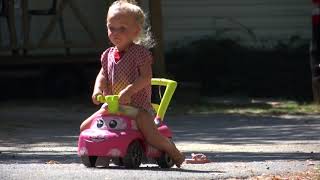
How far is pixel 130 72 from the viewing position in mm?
7535

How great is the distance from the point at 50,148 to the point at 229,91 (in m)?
8.04

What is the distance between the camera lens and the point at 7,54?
57.1 feet

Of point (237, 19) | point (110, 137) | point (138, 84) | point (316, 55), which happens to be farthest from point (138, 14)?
point (237, 19)

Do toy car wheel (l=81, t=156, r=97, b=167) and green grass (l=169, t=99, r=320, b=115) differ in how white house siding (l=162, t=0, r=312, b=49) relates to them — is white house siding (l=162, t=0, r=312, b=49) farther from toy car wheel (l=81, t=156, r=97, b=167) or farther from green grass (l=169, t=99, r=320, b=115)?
toy car wheel (l=81, t=156, r=97, b=167)

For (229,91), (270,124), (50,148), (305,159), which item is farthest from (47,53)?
(305,159)

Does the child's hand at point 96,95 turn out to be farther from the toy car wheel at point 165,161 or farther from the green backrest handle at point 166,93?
the toy car wheel at point 165,161

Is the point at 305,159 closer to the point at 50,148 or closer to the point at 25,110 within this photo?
the point at 50,148

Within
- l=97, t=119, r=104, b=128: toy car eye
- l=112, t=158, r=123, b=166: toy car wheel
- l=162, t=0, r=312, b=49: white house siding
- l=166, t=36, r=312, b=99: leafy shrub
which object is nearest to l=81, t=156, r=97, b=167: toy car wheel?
l=112, t=158, r=123, b=166: toy car wheel

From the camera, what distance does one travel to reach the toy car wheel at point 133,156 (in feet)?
24.3

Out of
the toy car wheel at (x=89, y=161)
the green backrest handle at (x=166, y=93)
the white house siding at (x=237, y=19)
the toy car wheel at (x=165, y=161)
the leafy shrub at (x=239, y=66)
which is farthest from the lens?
the white house siding at (x=237, y=19)

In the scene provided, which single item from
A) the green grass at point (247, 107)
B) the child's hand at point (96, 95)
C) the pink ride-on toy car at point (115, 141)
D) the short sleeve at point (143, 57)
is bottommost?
the green grass at point (247, 107)

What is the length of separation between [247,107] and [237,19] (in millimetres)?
3719

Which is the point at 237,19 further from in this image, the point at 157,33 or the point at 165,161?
the point at 165,161

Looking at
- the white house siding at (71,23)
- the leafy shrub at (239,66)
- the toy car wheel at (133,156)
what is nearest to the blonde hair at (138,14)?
the toy car wheel at (133,156)
